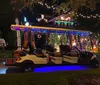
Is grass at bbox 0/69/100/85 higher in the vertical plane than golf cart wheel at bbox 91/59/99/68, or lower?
higher

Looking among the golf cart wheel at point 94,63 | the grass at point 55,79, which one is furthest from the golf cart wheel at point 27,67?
the grass at point 55,79

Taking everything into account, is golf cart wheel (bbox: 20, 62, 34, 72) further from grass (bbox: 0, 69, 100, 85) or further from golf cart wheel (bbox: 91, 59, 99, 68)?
grass (bbox: 0, 69, 100, 85)

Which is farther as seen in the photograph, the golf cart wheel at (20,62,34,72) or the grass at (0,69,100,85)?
the golf cart wheel at (20,62,34,72)

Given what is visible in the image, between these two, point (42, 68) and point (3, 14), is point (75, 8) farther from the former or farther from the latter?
point (3, 14)

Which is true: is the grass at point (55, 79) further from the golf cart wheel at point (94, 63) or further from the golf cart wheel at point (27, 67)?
the golf cart wheel at point (94, 63)

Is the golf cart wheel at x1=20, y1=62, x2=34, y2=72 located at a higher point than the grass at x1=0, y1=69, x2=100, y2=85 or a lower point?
lower

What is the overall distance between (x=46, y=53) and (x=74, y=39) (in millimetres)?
2578

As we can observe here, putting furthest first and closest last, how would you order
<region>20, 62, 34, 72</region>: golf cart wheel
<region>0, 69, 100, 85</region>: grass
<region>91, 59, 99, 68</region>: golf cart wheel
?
<region>91, 59, 99, 68</region>: golf cart wheel
<region>20, 62, 34, 72</region>: golf cart wheel
<region>0, 69, 100, 85</region>: grass

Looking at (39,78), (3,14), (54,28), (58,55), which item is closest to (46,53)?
(58,55)

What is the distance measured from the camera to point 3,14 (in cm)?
3422

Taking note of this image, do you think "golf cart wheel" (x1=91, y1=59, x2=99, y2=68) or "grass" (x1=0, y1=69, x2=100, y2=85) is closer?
"grass" (x1=0, y1=69, x2=100, y2=85)

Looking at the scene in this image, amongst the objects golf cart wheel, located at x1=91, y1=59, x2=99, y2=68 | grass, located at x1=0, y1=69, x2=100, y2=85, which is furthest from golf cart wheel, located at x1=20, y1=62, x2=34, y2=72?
grass, located at x1=0, y1=69, x2=100, y2=85

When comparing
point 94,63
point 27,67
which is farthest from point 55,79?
point 94,63

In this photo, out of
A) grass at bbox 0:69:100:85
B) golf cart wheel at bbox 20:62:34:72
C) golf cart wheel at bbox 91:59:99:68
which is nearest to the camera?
grass at bbox 0:69:100:85
